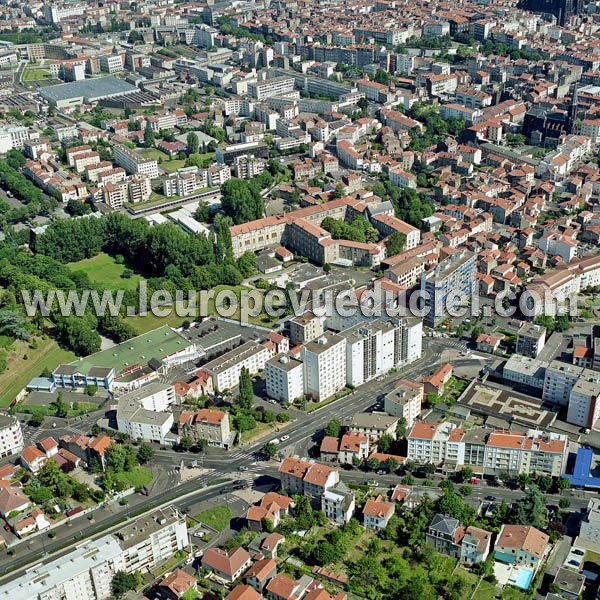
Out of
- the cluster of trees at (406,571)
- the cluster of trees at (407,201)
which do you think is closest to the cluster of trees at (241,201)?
the cluster of trees at (407,201)

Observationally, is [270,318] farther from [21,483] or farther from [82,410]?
[21,483]

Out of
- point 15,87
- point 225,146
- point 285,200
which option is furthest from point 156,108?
point 285,200

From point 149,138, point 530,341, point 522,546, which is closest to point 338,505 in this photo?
point 522,546

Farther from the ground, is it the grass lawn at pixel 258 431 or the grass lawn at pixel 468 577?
the grass lawn at pixel 258 431

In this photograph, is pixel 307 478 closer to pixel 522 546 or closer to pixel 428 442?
pixel 428 442

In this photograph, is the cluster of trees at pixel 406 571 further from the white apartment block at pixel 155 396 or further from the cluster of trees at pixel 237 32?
the cluster of trees at pixel 237 32

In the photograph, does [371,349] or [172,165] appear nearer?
[371,349]
